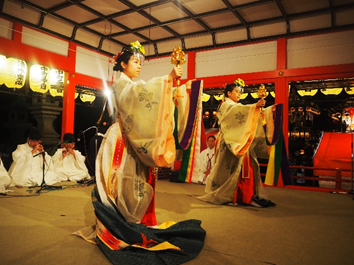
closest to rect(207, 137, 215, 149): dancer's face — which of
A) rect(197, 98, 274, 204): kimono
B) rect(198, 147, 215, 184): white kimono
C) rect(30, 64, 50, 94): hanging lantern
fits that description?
rect(198, 147, 215, 184): white kimono

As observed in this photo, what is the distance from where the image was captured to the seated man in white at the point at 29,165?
5469 millimetres

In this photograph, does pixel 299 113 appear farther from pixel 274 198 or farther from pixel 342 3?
pixel 274 198

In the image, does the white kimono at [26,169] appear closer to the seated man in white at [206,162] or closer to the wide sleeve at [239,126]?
the seated man in white at [206,162]

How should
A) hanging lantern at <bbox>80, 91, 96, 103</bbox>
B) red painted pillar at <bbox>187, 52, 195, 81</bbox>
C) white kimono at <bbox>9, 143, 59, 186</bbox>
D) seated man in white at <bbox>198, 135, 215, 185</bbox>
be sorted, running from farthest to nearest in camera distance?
hanging lantern at <bbox>80, 91, 96, 103</bbox>
red painted pillar at <bbox>187, 52, 195, 81</bbox>
seated man in white at <bbox>198, 135, 215, 185</bbox>
white kimono at <bbox>9, 143, 59, 186</bbox>

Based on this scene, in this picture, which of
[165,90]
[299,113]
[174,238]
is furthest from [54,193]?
[299,113]

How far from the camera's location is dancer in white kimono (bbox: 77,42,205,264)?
2130mm

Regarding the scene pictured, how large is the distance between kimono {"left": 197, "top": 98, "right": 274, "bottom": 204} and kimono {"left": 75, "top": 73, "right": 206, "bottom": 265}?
176 centimetres

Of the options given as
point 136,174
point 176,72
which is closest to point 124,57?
point 176,72

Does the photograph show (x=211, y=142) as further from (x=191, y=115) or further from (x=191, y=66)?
(x=191, y=115)

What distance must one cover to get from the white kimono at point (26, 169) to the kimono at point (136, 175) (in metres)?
3.84

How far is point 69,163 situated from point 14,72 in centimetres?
252

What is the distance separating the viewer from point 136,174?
2328mm

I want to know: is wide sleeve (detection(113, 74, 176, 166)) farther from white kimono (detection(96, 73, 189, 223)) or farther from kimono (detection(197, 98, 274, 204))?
kimono (detection(197, 98, 274, 204))

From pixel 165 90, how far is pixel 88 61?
6.32m
